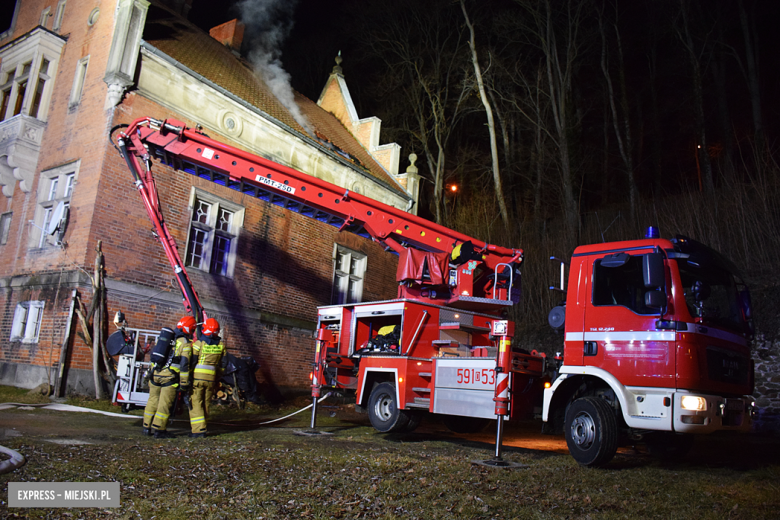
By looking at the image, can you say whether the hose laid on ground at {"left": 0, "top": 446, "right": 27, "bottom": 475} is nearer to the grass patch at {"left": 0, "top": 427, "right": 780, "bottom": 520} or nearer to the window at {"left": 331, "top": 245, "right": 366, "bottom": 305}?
the grass patch at {"left": 0, "top": 427, "right": 780, "bottom": 520}

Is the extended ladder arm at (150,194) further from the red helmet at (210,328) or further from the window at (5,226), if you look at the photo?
the window at (5,226)

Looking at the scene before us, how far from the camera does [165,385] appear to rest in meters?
7.34

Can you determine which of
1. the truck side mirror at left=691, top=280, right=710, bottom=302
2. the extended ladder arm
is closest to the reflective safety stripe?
the truck side mirror at left=691, top=280, right=710, bottom=302

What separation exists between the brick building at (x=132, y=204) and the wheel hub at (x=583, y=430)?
8.86m

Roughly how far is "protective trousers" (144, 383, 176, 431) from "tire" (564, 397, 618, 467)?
16.4ft

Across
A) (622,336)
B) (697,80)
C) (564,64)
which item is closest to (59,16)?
(622,336)

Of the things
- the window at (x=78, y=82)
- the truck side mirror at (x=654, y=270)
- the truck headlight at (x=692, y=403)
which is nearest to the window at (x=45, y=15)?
the window at (x=78, y=82)

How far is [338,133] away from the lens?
20797mm

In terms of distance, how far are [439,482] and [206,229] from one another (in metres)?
10.1

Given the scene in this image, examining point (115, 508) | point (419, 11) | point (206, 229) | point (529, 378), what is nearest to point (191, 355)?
point (115, 508)

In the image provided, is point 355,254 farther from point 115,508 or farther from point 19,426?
point 115,508

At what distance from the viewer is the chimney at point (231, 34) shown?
19.9 m

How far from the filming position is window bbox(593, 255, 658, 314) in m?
6.41

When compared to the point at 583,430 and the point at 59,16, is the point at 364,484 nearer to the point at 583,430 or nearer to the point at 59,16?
the point at 583,430
